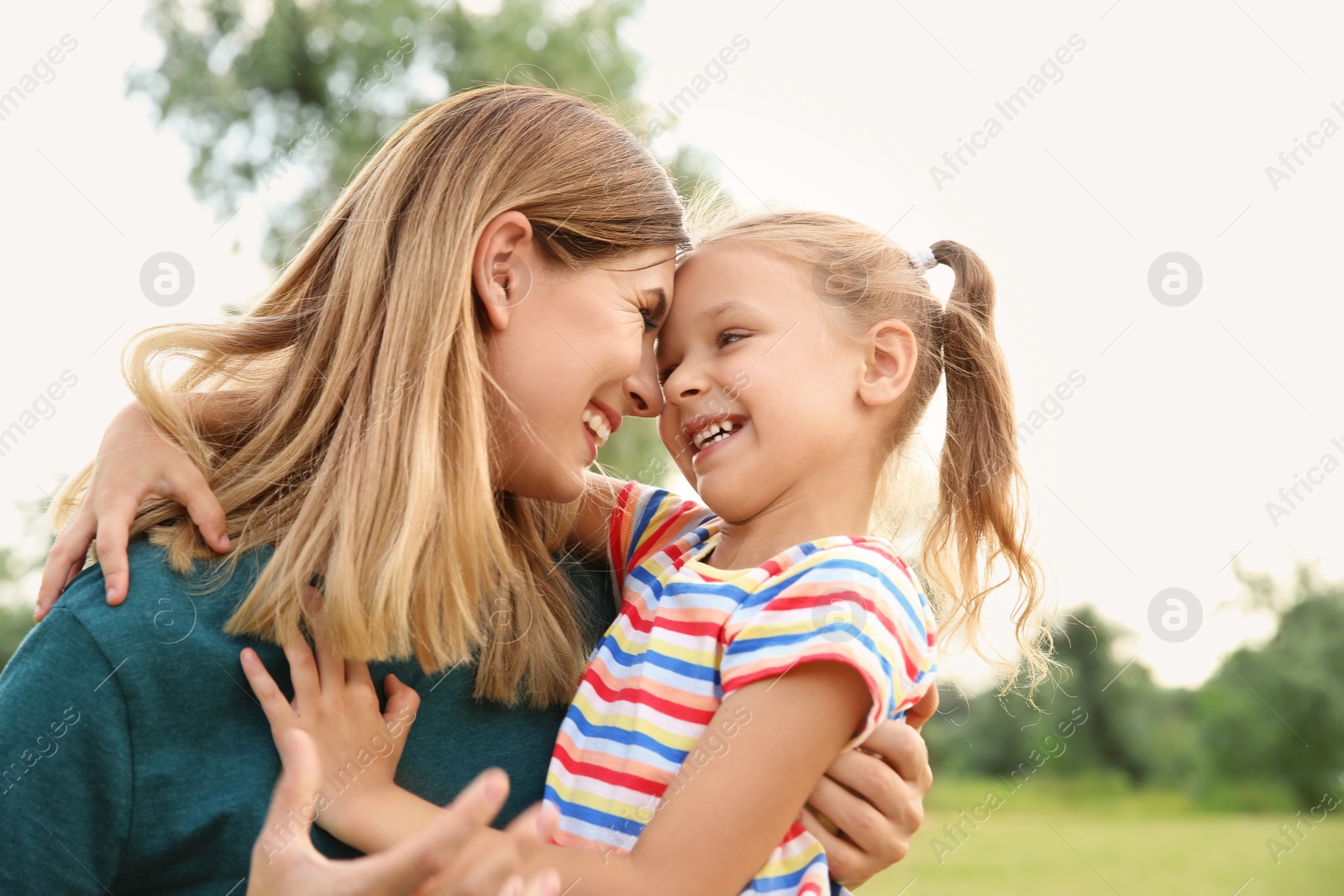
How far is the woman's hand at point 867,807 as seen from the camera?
1669 millimetres

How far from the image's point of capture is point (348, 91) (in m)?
9.95

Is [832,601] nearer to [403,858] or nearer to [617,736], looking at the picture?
[617,736]

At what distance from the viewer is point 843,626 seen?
154 cm

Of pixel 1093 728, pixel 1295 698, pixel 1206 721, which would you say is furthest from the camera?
pixel 1093 728

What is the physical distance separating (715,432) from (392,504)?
67cm

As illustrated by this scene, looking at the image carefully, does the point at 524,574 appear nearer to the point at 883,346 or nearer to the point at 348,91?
the point at 883,346

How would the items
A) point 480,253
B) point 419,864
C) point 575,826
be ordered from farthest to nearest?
point 480,253 < point 575,826 < point 419,864

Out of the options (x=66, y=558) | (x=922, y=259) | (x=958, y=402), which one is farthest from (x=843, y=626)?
(x=66, y=558)

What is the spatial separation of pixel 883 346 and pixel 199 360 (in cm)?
128

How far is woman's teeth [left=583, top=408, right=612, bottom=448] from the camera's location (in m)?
2.02

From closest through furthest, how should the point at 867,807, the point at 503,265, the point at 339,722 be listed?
the point at 339,722 → the point at 867,807 → the point at 503,265

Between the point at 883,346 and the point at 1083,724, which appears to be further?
the point at 1083,724

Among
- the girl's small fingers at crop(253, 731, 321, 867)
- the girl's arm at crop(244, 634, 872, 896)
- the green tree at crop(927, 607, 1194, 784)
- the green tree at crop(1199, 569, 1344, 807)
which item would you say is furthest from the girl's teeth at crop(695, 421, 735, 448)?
the green tree at crop(1199, 569, 1344, 807)

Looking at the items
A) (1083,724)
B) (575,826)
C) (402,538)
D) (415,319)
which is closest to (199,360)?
(415,319)
